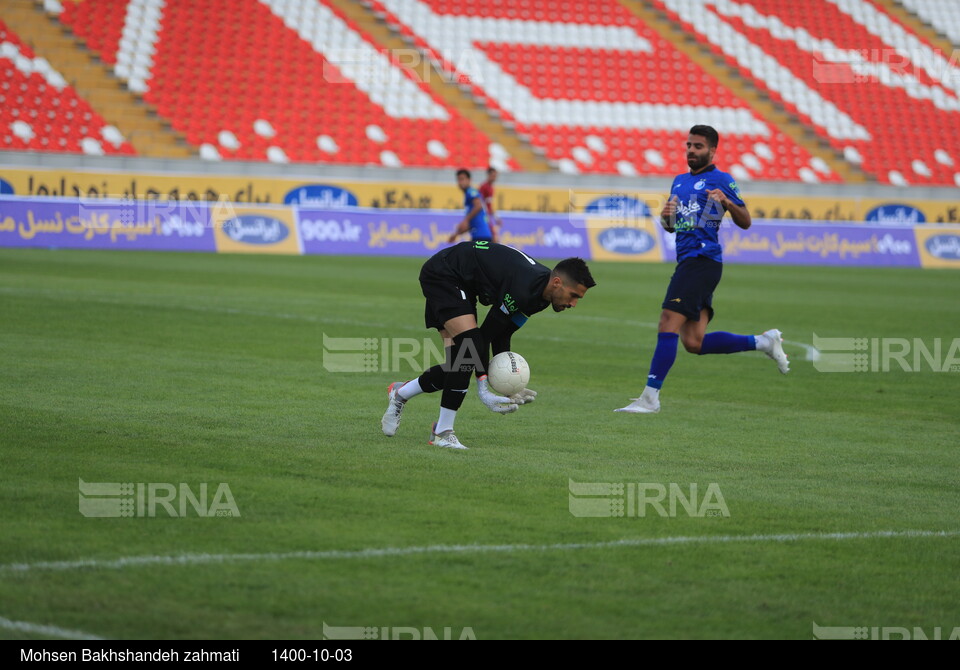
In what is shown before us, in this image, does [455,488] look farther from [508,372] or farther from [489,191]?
[489,191]

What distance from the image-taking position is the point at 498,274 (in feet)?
25.5

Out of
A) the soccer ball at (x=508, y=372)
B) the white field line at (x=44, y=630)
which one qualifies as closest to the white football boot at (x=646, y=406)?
the soccer ball at (x=508, y=372)

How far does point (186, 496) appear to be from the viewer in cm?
607

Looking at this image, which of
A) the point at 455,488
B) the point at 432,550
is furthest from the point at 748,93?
the point at 432,550

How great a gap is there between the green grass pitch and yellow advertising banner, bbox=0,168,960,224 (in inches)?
538

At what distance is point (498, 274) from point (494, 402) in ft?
4.16

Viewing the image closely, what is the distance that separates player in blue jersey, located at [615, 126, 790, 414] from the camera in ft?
32.4

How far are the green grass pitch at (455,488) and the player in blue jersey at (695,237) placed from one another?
645mm

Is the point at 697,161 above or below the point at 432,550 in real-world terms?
above

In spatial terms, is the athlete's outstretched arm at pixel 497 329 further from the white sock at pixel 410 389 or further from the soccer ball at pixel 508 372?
the white sock at pixel 410 389

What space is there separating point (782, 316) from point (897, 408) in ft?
25.8

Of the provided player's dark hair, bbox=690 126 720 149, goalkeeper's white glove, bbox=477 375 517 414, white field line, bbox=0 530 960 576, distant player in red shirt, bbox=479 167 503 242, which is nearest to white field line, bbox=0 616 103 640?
white field line, bbox=0 530 960 576

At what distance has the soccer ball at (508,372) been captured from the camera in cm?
790

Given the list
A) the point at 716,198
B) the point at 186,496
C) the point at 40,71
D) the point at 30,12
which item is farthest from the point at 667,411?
the point at 30,12
